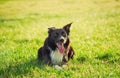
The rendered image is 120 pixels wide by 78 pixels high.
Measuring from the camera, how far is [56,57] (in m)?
10.1

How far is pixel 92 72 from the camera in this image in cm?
920

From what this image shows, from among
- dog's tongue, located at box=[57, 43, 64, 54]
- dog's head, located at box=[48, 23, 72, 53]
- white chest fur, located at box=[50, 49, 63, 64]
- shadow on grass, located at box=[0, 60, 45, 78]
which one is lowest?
shadow on grass, located at box=[0, 60, 45, 78]

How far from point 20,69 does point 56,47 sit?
1.26m

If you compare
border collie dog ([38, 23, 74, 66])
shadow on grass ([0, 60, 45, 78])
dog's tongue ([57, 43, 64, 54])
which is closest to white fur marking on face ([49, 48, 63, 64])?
border collie dog ([38, 23, 74, 66])

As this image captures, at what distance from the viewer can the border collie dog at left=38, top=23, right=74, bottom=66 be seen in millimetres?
9695

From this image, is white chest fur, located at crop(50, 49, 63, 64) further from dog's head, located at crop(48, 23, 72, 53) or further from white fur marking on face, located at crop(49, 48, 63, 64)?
dog's head, located at crop(48, 23, 72, 53)

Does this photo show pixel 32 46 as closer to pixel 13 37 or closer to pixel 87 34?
pixel 13 37

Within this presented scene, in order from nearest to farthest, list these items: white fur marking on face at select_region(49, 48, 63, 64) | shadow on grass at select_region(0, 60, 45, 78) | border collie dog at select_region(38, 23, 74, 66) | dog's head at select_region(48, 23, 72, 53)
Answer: shadow on grass at select_region(0, 60, 45, 78), dog's head at select_region(48, 23, 72, 53), border collie dog at select_region(38, 23, 74, 66), white fur marking on face at select_region(49, 48, 63, 64)

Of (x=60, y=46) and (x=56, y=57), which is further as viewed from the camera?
(x=56, y=57)

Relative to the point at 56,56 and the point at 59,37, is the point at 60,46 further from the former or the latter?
the point at 56,56

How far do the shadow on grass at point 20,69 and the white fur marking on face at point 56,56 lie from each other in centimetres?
42

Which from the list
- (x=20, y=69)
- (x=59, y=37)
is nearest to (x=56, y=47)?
(x=59, y=37)

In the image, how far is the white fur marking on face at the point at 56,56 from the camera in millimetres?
9984

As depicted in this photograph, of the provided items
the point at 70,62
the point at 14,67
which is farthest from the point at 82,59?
the point at 14,67
